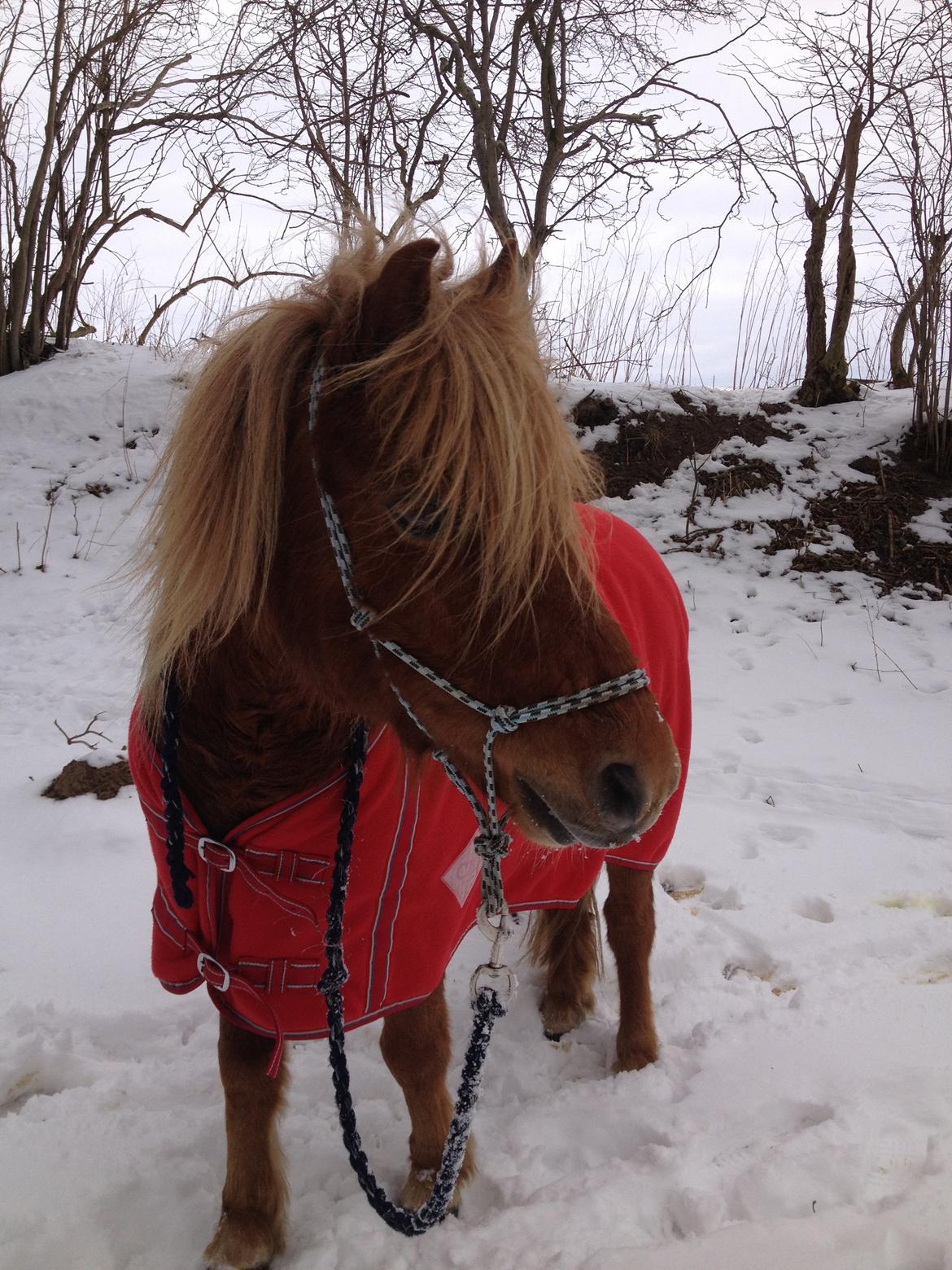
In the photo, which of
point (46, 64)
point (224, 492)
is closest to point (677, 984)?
point (224, 492)

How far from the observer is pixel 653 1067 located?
1.94 meters

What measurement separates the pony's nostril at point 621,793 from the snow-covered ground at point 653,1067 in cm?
91

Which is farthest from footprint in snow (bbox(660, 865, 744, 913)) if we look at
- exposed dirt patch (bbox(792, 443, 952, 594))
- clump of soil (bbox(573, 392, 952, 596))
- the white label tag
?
exposed dirt patch (bbox(792, 443, 952, 594))

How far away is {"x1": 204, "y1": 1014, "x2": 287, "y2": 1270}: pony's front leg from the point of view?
152cm

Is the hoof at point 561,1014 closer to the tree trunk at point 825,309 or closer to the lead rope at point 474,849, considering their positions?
the lead rope at point 474,849

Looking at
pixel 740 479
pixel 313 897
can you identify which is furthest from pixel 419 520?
pixel 740 479

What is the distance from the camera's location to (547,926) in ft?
7.79

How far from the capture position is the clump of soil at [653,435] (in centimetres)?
605

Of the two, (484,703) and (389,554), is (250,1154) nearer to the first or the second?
(484,703)

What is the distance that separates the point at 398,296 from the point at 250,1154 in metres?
1.64

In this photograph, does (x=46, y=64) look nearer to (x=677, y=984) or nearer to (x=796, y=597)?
(x=796, y=597)

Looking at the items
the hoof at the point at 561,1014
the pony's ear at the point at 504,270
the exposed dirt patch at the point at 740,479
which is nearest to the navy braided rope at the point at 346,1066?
the pony's ear at the point at 504,270

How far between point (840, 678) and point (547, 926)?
105 inches

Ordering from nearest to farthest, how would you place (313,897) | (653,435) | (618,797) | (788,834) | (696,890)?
(618,797)
(313,897)
(696,890)
(788,834)
(653,435)
